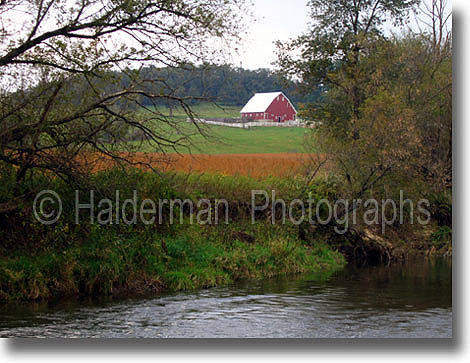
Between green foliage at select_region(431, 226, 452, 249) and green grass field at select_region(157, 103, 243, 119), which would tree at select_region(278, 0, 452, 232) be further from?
green grass field at select_region(157, 103, 243, 119)

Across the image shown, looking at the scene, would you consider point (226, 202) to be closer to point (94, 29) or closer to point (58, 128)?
point (58, 128)

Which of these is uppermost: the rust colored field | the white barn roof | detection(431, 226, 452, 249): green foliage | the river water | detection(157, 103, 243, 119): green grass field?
the white barn roof

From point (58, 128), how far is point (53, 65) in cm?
168

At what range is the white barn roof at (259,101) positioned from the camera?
922 inches

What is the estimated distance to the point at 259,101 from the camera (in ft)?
79.5

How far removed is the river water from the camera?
11.3 metres

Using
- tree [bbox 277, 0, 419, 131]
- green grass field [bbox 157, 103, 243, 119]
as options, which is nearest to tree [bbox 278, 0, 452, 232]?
tree [bbox 277, 0, 419, 131]

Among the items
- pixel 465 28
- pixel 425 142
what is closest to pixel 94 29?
pixel 465 28

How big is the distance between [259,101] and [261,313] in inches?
497

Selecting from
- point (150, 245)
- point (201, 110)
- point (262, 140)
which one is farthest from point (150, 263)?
point (262, 140)

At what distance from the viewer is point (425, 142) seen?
78.3 feet

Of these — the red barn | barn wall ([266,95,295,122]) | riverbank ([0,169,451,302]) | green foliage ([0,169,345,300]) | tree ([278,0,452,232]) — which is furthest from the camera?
barn wall ([266,95,295,122])

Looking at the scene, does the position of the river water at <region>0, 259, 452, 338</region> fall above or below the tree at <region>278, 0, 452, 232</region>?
below

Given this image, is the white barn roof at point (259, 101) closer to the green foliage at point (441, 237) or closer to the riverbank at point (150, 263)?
the riverbank at point (150, 263)
